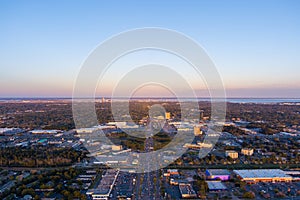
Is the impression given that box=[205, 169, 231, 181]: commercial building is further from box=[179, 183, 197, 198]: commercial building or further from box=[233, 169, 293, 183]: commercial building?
box=[179, 183, 197, 198]: commercial building

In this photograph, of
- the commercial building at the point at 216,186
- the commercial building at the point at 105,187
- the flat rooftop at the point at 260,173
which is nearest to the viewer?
the commercial building at the point at 105,187

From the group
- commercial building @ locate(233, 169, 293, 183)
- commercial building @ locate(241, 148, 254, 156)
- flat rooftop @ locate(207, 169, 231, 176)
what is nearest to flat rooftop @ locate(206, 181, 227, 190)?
flat rooftop @ locate(207, 169, 231, 176)

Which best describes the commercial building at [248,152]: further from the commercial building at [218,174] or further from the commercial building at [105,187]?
the commercial building at [105,187]

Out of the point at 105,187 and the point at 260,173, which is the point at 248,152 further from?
the point at 105,187

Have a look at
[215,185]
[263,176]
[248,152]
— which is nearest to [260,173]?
[263,176]

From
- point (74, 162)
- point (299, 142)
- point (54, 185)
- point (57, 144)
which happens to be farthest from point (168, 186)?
point (299, 142)

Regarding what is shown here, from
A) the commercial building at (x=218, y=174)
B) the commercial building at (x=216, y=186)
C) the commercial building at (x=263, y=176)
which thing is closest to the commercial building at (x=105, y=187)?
the commercial building at (x=216, y=186)

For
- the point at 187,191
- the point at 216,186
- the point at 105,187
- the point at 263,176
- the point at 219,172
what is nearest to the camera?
the point at 187,191
